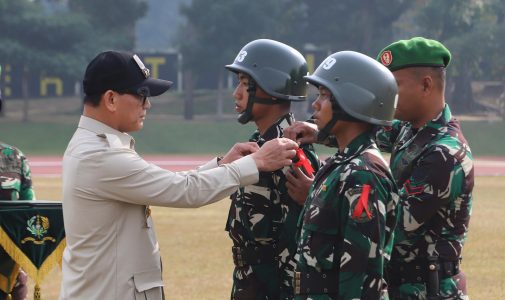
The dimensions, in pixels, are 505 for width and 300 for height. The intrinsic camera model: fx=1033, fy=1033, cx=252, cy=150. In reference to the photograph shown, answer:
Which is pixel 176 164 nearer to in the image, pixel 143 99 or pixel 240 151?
pixel 240 151

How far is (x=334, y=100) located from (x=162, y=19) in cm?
12466

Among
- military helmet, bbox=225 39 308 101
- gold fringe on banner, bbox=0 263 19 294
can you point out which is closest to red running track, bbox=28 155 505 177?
gold fringe on banner, bbox=0 263 19 294

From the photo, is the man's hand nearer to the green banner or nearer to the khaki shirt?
the khaki shirt

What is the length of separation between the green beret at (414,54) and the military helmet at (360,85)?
65 cm

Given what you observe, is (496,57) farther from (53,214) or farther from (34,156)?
(53,214)

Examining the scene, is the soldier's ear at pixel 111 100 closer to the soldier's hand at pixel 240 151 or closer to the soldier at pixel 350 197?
the soldier's hand at pixel 240 151

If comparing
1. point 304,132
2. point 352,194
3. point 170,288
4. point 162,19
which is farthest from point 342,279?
point 162,19

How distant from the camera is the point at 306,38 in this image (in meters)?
63.4

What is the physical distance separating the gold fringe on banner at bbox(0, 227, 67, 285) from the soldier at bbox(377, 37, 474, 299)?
2225 mm

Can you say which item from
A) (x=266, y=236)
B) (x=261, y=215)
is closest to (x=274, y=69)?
(x=261, y=215)

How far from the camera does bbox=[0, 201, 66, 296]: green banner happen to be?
256 inches

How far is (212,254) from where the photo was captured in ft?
52.3

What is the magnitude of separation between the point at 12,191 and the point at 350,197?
3497mm

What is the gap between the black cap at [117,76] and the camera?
203 inches
